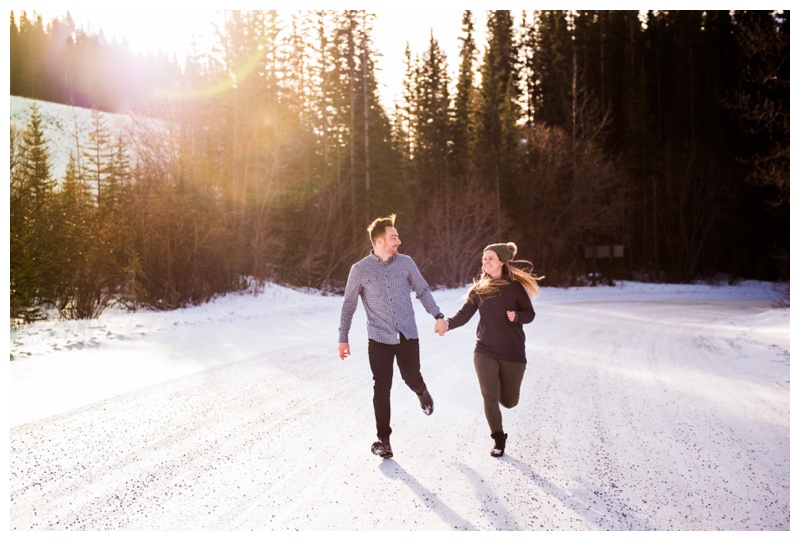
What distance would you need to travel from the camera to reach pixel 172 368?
9.09 meters

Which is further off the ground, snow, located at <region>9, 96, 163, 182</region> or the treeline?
snow, located at <region>9, 96, 163, 182</region>

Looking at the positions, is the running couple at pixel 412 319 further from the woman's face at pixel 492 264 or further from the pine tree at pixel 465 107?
the pine tree at pixel 465 107

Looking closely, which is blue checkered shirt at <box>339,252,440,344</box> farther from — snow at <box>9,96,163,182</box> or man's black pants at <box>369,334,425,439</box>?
snow at <box>9,96,163,182</box>

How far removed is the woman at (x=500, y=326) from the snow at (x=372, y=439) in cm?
53

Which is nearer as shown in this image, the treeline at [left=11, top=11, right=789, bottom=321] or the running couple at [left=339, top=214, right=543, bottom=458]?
the running couple at [left=339, top=214, right=543, bottom=458]

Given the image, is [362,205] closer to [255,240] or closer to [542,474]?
[255,240]

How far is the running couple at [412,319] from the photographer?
522 centimetres

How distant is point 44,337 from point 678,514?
11208 millimetres

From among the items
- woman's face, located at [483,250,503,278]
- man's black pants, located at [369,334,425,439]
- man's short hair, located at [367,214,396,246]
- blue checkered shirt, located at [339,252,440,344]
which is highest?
man's short hair, located at [367,214,396,246]

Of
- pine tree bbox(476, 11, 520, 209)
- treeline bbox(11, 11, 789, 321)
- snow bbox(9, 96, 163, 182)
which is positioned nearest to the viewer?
treeline bbox(11, 11, 789, 321)

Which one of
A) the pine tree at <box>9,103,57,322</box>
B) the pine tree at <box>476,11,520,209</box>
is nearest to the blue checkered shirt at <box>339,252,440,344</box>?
the pine tree at <box>9,103,57,322</box>

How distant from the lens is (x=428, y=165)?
43438 millimetres

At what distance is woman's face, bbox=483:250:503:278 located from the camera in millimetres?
5270

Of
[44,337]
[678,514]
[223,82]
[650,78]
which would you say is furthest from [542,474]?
[650,78]
